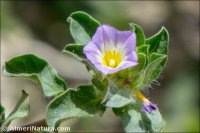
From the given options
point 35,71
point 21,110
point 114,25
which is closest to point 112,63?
point 35,71

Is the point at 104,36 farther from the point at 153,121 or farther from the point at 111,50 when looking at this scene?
the point at 153,121

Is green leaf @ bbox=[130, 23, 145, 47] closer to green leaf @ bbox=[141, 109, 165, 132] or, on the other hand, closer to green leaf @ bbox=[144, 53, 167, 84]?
green leaf @ bbox=[144, 53, 167, 84]

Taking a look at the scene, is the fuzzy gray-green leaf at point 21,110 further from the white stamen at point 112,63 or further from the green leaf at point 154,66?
the green leaf at point 154,66

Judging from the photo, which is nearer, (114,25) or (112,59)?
(112,59)

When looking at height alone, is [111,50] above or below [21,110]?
above

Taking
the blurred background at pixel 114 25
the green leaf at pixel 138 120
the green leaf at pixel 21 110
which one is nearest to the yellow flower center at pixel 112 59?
the green leaf at pixel 138 120

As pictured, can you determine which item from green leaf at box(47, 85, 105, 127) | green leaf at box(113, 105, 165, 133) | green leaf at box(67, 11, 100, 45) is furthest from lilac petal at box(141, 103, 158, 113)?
green leaf at box(67, 11, 100, 45)

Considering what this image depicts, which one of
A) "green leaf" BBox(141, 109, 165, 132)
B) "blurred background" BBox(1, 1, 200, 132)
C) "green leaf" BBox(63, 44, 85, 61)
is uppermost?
"green leaf" BBox(63, 44, 85, 61)
